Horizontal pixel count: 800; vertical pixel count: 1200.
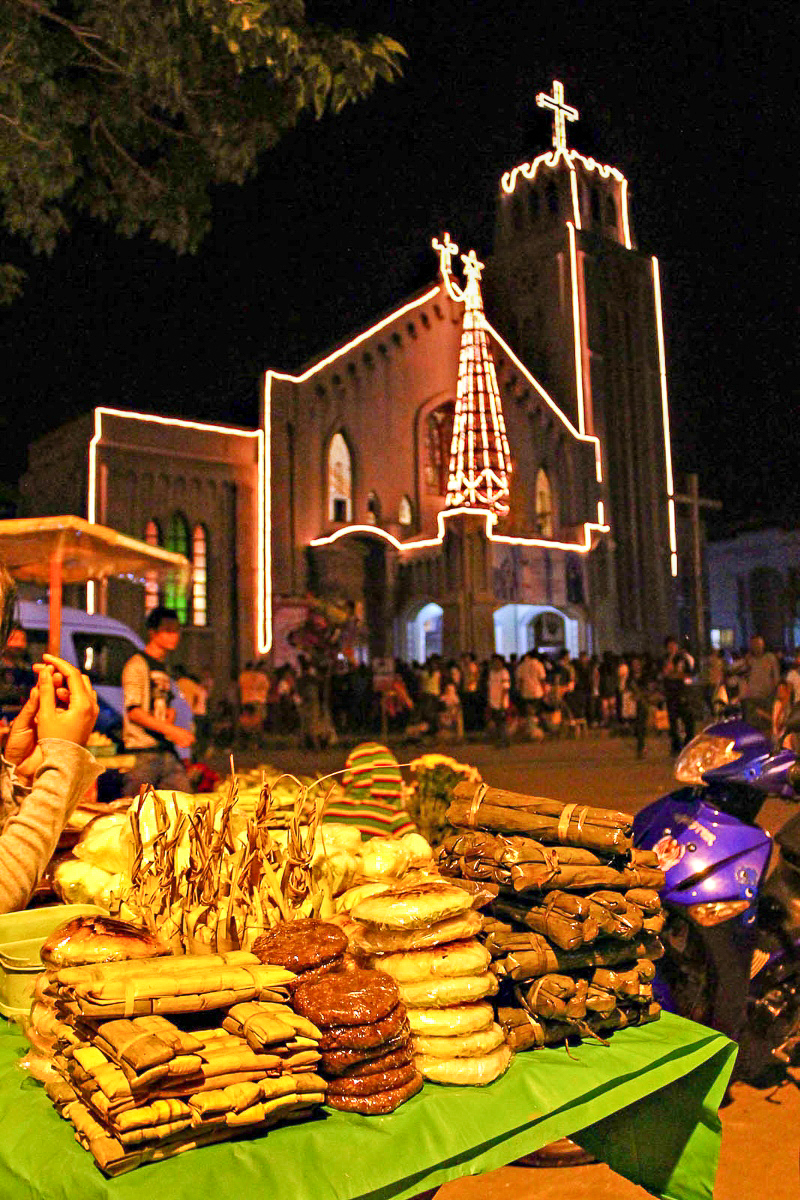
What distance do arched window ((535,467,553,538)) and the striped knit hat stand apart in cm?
3084

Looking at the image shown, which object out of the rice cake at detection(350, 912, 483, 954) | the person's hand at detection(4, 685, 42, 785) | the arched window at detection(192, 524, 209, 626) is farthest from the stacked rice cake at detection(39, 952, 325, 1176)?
the arched window at detection(192, 524, 209, 626)

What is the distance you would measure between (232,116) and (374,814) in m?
6.09

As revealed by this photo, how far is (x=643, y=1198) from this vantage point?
358 centimetres

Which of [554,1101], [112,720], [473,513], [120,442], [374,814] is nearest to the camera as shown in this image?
[554,1101]

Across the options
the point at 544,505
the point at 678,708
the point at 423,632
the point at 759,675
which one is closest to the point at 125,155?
the point at 759,675

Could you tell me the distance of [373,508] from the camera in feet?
96.7

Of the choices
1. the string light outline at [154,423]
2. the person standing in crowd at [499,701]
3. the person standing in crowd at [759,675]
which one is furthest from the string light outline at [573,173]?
the person standing in crowd at [759,675]

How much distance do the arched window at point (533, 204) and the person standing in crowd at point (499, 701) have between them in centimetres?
2312

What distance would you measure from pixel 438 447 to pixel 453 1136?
3064 cm

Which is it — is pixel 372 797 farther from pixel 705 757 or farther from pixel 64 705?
pixel 64 705

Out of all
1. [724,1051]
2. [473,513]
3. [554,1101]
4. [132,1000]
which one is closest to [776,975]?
[724,1051]

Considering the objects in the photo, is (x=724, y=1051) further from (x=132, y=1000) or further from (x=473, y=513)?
(x=473, y=513)

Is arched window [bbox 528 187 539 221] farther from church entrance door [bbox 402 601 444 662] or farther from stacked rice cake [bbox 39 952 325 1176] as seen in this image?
stacked rice cake [bbox 39 952 325 1176]

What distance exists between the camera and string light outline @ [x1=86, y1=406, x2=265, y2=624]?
2323 cm
